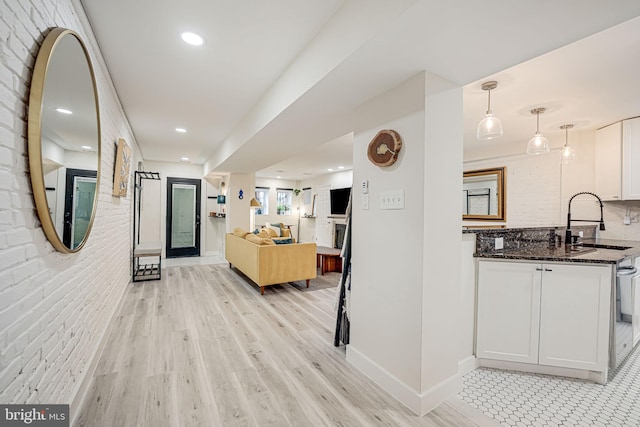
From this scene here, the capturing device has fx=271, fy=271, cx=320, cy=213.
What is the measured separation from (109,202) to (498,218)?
517 cm

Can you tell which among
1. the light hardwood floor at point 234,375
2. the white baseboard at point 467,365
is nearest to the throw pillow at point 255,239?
the light hardwood floor at point 234,375

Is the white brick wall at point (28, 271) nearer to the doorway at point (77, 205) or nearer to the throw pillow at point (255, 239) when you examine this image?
the doorway at point (77, 205)

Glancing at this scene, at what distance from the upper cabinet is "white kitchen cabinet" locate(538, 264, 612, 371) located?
212cm

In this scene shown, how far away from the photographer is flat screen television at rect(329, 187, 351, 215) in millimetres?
7469

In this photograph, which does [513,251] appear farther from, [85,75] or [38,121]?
[85,75]

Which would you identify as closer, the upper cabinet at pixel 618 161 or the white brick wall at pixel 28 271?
the white brick wall at pixel 28 271

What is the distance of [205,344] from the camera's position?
246cm

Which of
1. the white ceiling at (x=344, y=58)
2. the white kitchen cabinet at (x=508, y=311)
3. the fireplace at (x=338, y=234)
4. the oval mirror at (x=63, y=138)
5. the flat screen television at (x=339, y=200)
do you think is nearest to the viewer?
the oval mirror at (x=63, y=138)

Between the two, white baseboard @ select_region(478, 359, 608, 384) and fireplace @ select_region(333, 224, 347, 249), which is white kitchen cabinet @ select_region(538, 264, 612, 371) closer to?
white baseboard @ select_region(478, 359, 608, 384)

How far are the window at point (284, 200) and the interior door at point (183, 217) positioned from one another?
300 centimetres

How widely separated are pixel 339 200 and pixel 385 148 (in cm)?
586

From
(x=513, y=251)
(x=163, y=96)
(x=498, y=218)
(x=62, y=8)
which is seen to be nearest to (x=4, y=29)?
(x=62, y=8)

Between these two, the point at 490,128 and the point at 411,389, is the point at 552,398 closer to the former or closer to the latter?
the point at 411,389

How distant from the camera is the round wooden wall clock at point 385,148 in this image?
5.85ft
